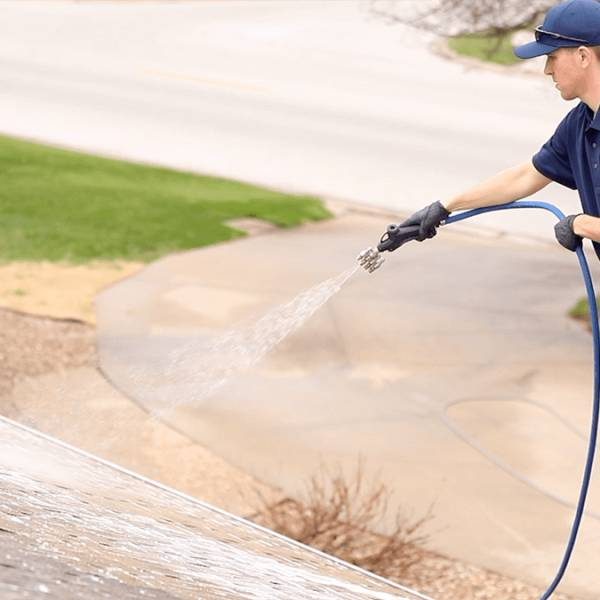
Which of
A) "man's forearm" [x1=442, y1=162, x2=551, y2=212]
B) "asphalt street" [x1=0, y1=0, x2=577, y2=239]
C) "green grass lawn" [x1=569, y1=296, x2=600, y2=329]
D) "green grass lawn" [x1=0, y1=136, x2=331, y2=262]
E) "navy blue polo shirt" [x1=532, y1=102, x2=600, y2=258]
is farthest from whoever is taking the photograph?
"asphalt street" [x1=0, y1=0, x2=577, y2=239]

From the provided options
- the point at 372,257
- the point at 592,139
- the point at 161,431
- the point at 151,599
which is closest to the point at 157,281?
the point at 161,431

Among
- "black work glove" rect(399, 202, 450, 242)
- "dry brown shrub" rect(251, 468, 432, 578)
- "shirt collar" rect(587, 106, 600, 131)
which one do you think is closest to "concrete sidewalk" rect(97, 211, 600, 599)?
"dry brown shrub" rect(251, 468, 432, 578)

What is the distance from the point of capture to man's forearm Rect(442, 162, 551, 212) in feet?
14.9

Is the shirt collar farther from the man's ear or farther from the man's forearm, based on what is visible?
the man's forearm

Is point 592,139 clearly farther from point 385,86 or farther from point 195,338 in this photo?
point 385,86

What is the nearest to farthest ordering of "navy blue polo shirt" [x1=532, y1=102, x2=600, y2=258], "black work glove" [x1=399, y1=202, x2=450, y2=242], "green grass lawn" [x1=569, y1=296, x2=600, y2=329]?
"navy blue polo shirt" [x1=532, y1=102, x2=600, y2=258] → "black work glove" [x1=399, y1=202, x2=450, y2=242] → "green grass lawn" [x1=569, y1=296, x2=600, y2=329]

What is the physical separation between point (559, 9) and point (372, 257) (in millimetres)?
1123

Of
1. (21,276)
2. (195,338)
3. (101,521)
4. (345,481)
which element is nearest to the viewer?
(101,521)

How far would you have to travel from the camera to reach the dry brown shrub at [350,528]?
5.43 metres

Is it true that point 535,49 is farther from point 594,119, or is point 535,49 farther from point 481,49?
point 481,49

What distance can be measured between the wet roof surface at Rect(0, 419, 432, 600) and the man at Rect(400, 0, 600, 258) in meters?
1.31

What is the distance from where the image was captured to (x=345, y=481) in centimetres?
626

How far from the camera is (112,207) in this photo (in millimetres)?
11203

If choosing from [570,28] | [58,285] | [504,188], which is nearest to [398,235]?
[504,188]
